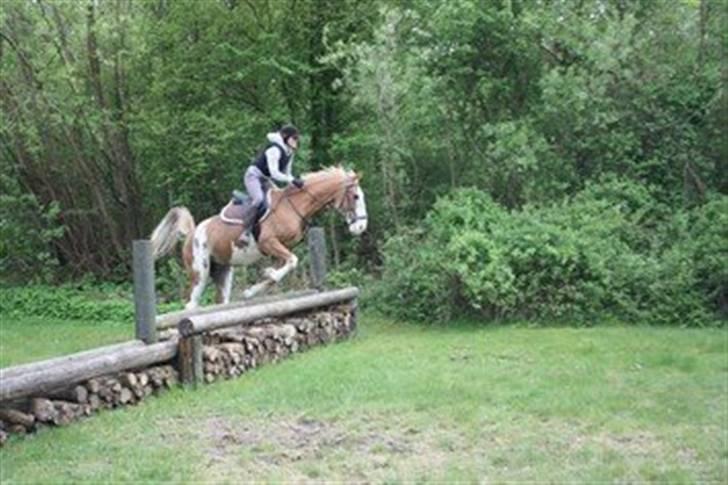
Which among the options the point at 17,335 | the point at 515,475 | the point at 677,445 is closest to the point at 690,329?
the point at 677,445

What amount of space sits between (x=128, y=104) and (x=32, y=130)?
6.16ft

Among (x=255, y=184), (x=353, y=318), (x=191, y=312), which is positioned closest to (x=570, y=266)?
(x=353, y=318)

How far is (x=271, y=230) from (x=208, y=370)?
8.56 feet

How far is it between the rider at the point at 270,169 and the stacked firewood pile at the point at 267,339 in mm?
1251

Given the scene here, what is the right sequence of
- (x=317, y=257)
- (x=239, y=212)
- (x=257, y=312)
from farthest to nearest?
1. (x=317, y=257)
2. (x=239, y=212)
3. (x=257, y=312)

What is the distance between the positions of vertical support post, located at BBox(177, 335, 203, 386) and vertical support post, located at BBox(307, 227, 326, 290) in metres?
3.73

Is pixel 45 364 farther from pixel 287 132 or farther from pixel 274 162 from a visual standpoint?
pixel 287 132

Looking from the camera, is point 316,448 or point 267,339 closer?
point 316,448

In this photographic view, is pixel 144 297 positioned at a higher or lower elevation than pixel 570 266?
higher

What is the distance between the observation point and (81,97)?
17.2 m

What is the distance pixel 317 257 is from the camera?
39.1ft

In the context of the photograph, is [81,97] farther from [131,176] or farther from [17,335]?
[17,335]

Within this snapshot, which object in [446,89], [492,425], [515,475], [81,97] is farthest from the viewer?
[81,97]

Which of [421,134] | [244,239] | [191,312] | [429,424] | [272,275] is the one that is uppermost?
[421,134]
